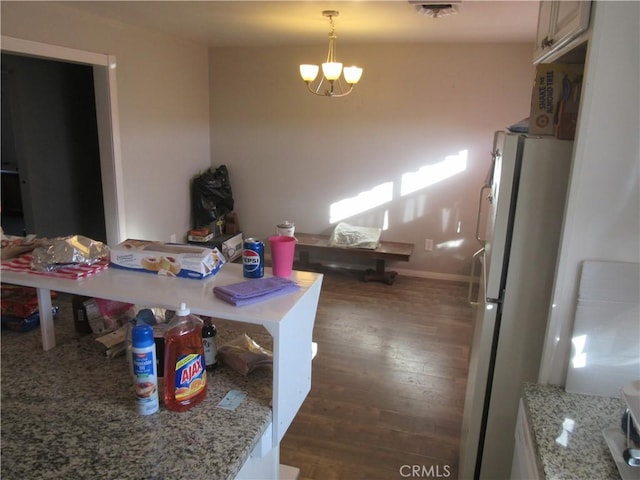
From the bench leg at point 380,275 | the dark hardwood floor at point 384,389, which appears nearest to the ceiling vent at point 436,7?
the dark hardwood floor at point 384,389

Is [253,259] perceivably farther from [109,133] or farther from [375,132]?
[375,132]

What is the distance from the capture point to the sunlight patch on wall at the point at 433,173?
181 inches

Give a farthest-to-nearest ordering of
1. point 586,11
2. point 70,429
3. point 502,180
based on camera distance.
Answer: point 502,180
point 586,11
point 70,429

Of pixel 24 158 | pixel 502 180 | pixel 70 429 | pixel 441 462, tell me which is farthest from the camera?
pixel 24 158

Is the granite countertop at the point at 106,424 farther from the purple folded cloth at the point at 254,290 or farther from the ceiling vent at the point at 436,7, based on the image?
the ceiling vent at the point at 436,7

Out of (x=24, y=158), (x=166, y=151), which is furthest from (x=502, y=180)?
(x=24, y=158)

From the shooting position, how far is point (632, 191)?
1.25 metres

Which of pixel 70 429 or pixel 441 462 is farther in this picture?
pixel 441 462

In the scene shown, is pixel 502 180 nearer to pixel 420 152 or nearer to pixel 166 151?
pixel 420 152

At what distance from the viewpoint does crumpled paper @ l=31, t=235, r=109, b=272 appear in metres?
1.40

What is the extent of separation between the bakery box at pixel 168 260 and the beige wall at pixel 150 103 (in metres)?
2.31

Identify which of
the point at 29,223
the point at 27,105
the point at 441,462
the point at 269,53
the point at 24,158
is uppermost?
the point at 269,53

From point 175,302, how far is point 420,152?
3.86 metres

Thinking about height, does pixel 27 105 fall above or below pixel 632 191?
above
